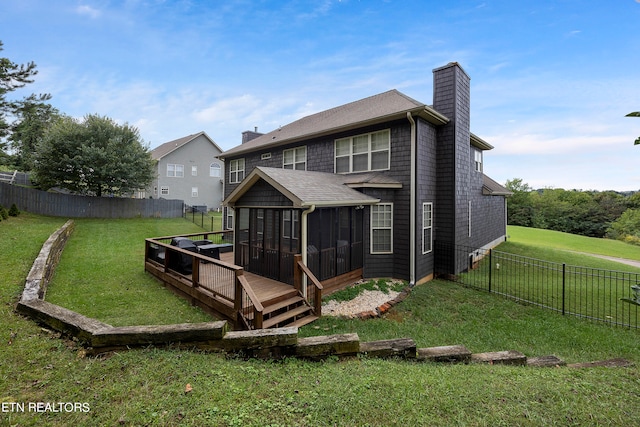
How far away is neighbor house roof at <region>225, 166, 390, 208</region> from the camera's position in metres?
6.69

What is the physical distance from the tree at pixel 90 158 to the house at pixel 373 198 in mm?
14697

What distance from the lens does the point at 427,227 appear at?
9633 mm

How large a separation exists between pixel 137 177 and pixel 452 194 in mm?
20562

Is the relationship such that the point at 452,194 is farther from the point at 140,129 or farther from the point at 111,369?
the point at 140,129

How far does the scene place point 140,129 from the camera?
20516mm

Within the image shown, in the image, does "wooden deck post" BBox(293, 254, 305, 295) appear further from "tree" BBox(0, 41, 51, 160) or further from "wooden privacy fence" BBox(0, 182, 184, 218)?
"wooden privacy fence" BBox(0, 182, 184, 218)

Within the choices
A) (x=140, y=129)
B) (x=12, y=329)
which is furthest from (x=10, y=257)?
(x=140, y=129)

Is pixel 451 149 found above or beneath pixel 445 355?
above

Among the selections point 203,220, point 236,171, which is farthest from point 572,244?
point 203,220

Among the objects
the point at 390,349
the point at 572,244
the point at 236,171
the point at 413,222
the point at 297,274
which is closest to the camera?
the point at 390,349

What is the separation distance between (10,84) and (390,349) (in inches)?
824

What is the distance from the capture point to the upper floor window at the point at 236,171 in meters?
15.9

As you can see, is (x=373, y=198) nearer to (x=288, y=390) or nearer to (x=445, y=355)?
(x=445, y=355)

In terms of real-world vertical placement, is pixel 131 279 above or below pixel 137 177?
below
